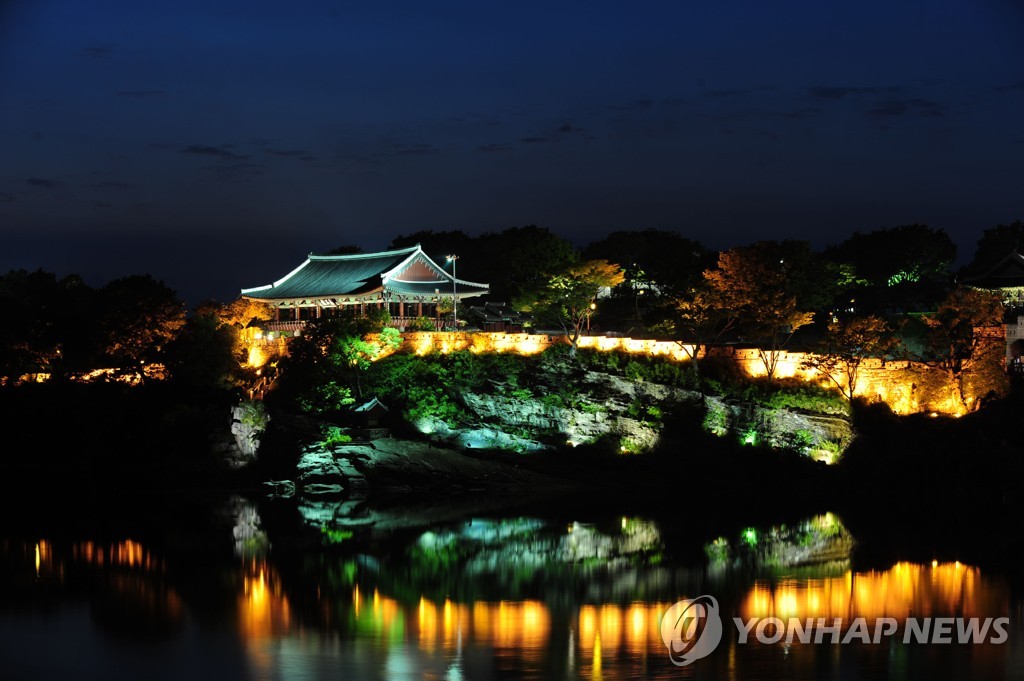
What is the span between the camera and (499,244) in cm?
8906

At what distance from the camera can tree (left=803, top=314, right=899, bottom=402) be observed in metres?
57.4

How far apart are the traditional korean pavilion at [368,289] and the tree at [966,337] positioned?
26.7 metres

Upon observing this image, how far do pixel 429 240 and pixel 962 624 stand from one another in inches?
2860

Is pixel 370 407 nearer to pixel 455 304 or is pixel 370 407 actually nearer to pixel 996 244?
pixel 455 304

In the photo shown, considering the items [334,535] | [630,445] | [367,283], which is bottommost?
[334,535]

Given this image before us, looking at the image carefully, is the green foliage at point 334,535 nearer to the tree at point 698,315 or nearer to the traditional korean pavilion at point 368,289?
the tree at point 698,315

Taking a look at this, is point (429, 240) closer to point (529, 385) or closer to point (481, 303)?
point (481, 303)

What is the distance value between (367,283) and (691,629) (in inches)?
1698

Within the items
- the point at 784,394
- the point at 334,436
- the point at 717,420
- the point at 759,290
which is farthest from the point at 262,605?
the point at 759,290

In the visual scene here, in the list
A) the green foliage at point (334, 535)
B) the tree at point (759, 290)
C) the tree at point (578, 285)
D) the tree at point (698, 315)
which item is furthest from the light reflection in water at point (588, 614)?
the tree at point (578, 285)

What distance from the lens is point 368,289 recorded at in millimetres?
66875

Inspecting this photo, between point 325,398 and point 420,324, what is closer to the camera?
point 325,398

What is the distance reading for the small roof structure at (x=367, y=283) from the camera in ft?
221

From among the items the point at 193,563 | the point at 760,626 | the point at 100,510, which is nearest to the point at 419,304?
the point at 100,510
